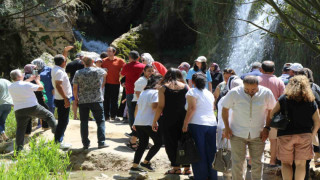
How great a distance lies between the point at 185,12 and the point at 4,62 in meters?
8.09

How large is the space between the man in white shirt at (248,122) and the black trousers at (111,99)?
16.1 feet

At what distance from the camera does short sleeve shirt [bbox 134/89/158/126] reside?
7.16 metres

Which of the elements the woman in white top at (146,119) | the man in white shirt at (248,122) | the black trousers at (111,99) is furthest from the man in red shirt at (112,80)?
the man in white shirt at (248,122)

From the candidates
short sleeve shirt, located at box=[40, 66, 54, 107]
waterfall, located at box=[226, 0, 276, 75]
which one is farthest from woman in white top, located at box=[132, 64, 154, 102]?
waterfall, located at box=[226, 0, 276, 75]

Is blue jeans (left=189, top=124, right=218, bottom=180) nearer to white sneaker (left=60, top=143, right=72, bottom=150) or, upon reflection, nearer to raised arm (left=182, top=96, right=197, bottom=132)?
raised arm (left=182, top=96, right=197, bottom=132)

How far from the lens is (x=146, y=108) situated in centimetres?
722

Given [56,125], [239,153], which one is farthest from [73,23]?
[239,153]

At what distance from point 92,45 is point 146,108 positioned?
13.8m

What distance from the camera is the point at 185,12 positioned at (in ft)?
66.7

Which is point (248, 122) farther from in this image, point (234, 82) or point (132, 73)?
point (132, 73)

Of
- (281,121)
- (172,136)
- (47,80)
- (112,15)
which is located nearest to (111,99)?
(47,80)

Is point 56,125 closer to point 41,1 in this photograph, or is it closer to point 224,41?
point 41,1

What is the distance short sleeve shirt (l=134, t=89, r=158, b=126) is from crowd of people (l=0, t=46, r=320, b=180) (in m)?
0.02

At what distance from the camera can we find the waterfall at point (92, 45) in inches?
795
